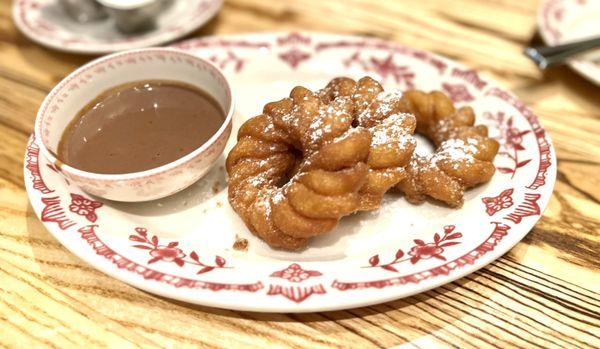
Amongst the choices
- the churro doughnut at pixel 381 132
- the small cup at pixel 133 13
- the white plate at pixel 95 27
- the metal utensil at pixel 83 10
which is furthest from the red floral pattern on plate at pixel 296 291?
the metal utensil at pixel 83 10

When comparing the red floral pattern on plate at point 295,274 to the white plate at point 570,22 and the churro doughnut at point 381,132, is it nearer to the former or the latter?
the churro doughnut at point 381,132

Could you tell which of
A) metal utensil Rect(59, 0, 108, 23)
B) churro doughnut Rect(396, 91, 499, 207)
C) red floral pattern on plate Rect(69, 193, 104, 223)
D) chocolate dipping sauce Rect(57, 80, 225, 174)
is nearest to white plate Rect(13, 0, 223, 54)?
metal utensil Rect(59, 0, 108, 23)

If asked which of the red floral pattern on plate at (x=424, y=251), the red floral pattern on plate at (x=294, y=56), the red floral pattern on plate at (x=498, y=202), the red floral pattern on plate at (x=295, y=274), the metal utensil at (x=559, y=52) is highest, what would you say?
the metal utensil at (x=559, y=52)

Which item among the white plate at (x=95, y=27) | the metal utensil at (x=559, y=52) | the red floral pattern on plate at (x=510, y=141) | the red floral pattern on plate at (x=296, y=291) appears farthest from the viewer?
the white plate at (x=95, y=27)

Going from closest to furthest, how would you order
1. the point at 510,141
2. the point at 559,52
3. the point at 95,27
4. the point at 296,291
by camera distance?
the point at 296,291 < the point at 510,141 < the point at 559,52 < the point at 95,27

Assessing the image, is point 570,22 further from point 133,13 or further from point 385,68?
point 133,13

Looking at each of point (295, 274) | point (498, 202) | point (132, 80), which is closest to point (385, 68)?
point (498, 202)

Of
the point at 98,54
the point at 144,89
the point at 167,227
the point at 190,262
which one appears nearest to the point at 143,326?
the point at 190,262
